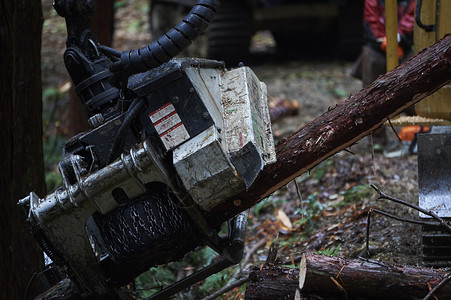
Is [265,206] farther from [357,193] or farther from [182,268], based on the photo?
[182,268]

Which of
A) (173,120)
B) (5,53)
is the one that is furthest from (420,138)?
(5,53)

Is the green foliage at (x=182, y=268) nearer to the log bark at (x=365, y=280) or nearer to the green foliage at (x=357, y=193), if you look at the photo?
the green foliage at (x=357, y=193)

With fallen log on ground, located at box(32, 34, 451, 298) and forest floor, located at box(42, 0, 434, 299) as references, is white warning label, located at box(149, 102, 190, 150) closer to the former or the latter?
fallen log on ground, located at box(32, 34, 451, 298)

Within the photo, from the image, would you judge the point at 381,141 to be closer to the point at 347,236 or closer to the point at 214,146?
the point at 347,236

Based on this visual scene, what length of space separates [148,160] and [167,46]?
557 mm

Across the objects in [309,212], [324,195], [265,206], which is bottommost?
[265,206]

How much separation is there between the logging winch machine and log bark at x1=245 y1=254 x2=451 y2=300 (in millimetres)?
528

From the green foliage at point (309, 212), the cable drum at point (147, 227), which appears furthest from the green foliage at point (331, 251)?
the cable drum at point (147, 227)

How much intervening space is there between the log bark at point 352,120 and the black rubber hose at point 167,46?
2.63 ft

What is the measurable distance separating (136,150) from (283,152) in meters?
0.81

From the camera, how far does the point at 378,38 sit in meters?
6.91

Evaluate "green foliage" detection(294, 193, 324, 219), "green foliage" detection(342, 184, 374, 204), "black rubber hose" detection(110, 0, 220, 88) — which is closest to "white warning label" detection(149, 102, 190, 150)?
"black rubber hose" detection(110, 0, 220, 88)

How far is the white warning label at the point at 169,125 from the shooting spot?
2990 millimetres

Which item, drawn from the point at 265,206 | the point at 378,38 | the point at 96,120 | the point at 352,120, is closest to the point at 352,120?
the point at 352,120
